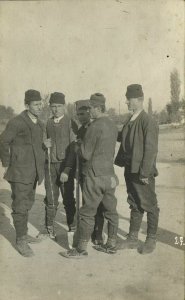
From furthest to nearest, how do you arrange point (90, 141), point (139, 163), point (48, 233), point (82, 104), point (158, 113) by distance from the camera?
point (158, 113)
point (48, 233)
point (82, 104)
point (139, 163)
point (90, 141)

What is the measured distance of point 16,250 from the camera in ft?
15.6

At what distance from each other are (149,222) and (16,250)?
1646 millimetres

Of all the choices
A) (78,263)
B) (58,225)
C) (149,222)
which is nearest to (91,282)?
(78,263)

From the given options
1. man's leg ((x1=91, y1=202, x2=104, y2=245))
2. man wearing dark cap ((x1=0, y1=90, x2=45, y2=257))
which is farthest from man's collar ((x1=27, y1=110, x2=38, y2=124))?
man's leg ((x1=91, y1=202, x2=104, y2=245))

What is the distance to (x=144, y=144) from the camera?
459 cm

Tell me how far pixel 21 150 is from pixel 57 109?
750mm

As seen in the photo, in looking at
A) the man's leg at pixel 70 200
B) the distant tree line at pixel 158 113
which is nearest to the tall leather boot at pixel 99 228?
the man's leg at pixel 70 200

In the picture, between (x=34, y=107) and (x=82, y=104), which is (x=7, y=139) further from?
(x=82, y=104)

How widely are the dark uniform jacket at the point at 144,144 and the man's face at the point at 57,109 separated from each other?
0.99 metres

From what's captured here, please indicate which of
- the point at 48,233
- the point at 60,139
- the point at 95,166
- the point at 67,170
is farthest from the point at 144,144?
the point at 48,233

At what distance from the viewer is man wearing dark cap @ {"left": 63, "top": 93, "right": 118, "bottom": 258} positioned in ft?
14.5

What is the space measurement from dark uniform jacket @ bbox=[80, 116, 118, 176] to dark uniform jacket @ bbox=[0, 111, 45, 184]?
67cm

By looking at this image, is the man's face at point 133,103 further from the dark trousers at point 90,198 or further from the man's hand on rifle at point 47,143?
the man's hand on rifle at point 47,143

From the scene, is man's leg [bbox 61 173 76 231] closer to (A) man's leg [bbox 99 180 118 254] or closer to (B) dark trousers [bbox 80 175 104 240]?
(B) dark trousers [bbox 80 175 104 240]
